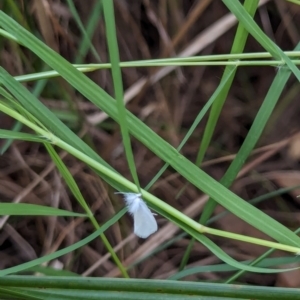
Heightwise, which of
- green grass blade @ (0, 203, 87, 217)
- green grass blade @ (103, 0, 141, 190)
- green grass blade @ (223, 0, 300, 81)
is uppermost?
green grass blade @ (223, 0, 300, 81)

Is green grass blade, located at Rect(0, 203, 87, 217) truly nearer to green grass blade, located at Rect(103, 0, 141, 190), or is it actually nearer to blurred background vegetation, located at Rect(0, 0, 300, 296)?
green grass blade, located at Rect(103, 0, 141, 190)

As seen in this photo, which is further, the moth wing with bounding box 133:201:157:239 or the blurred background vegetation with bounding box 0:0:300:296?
the blurred background vegetation with bounding box 0:0:300:296

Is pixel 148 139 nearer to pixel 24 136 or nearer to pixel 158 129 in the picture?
pixel 24 136

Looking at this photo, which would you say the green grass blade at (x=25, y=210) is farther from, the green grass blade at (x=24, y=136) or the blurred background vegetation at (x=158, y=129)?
the blurred background vegetation at (x=158, y=129)

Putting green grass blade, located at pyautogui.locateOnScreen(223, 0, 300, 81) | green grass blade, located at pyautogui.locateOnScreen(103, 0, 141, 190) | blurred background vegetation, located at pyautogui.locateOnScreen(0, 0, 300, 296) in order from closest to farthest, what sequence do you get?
1. green grass blade, located at pyautogui.locateOnScreen(103, 0, 141, 190)
2. green grass blade, located at pyautogui.locateOnScreen(223, 0, 300, 81)
3. blurred background vegetation, located at pyautogui.locateOnScreen(0, 0, 300, 296)

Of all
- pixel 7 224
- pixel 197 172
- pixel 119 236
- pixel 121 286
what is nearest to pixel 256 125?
pixel 197 172

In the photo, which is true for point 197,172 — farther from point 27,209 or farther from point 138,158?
point 138,158

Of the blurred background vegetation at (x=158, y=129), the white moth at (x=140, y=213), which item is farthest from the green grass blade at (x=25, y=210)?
the blurred background vegetation at (x=158, y=129)

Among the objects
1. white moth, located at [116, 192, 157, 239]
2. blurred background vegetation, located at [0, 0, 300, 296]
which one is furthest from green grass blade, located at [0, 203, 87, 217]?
blurred background vegetation, located at [0, 0, 300, 296]

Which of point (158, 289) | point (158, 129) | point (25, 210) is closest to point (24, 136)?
point (25, 210)
